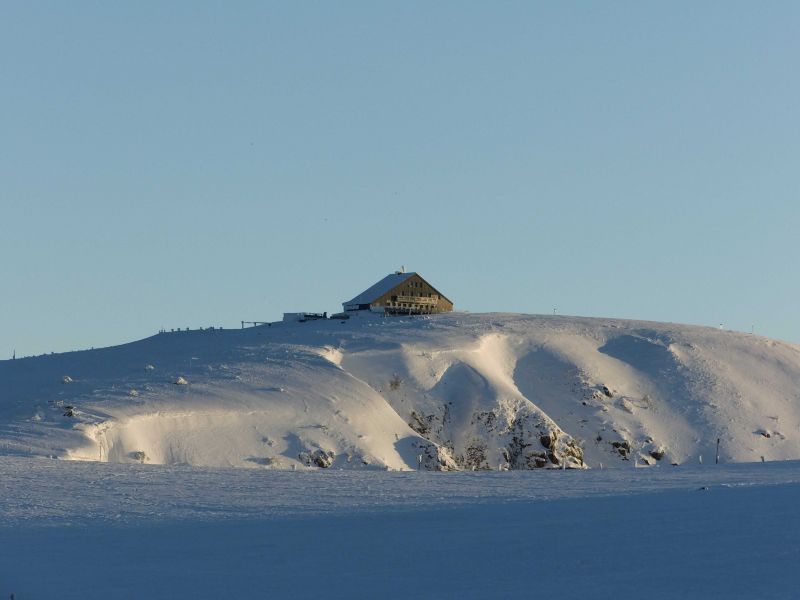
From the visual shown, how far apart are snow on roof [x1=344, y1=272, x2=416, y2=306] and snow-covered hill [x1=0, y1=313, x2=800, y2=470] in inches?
290

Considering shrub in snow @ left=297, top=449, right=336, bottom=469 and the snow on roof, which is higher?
the snow on roof

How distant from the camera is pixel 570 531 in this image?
22.4m

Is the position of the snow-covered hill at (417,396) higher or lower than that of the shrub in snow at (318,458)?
higher

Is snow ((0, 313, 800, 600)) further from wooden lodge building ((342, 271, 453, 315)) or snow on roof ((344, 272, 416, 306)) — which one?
snow on roof ((344, 272, 416, 306))

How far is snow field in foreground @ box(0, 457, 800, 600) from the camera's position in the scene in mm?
18141

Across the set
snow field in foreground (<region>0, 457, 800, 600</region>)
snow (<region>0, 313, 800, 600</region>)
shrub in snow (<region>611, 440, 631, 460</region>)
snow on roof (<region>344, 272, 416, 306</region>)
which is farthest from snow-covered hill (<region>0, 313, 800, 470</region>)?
snow field in foreground (<region>0, 457, 800, 600</region>)

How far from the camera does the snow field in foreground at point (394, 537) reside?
59.5ft

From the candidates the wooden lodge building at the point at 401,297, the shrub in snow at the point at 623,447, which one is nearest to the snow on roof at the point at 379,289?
the wooden lodge building at the point at 401,297

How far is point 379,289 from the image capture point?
101438 millimetres

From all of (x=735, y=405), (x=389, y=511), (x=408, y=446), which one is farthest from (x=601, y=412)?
(x=389, y=511)

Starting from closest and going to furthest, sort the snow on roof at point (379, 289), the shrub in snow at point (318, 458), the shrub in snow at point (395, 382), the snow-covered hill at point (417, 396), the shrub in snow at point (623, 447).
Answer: the shrub in snow at point (318, 458), the snow-covered hill at point (417, 396), the shrub in snow at point (623, 447), the shrub in snow at point (395, 382), the snow on roof at point (379, 289)

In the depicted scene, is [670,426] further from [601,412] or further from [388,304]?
[388,304]

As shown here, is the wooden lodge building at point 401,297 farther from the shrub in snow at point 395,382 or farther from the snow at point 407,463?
the shrub in snow at point 395,382

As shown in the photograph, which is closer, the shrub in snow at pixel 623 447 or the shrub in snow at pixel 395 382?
the shrub in snow at pixel 623 447
